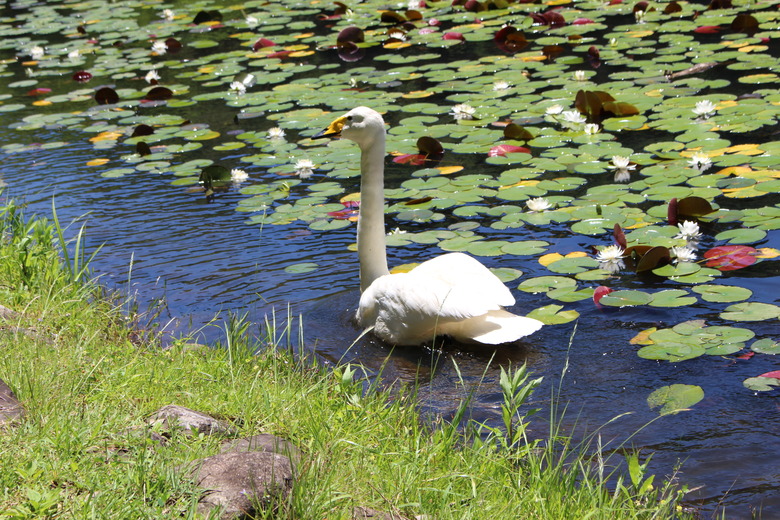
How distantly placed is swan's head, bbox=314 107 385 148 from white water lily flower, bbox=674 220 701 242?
5.13 ft

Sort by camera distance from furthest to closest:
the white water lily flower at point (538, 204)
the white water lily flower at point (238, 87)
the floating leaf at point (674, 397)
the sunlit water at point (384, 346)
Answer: the white water lily flower at point (238, 87) < the white water lily flower at point (538, 204) < the floating leaf at point (674, 397) < the sunlit water at point (384, 346)

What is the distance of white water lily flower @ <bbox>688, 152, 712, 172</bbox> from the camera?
16.3ft

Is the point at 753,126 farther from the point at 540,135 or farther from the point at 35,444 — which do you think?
the point at 35,444

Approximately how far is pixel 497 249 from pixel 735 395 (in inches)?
63.2

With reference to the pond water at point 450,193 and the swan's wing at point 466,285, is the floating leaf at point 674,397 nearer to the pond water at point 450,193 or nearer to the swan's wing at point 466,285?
the pond water at point 450,193

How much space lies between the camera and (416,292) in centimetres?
360

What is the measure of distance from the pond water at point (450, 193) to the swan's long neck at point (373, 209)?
13.6 inches

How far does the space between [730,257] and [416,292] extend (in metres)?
1.55

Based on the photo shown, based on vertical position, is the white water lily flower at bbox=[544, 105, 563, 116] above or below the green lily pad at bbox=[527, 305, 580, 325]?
above

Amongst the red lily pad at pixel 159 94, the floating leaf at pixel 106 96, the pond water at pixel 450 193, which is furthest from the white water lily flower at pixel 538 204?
the floating leaf at pixel 106 96

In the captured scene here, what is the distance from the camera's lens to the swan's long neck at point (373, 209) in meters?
3.96

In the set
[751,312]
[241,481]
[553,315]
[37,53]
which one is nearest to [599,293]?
[553,315]

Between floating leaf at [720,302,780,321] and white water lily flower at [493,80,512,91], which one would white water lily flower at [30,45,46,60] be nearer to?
white water lily flower at [493,80,512,91]

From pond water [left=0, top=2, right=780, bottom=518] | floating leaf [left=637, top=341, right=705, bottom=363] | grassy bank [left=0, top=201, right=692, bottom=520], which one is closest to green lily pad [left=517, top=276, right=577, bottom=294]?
pond water [left=0, top=2, right=780, bottom=518]
